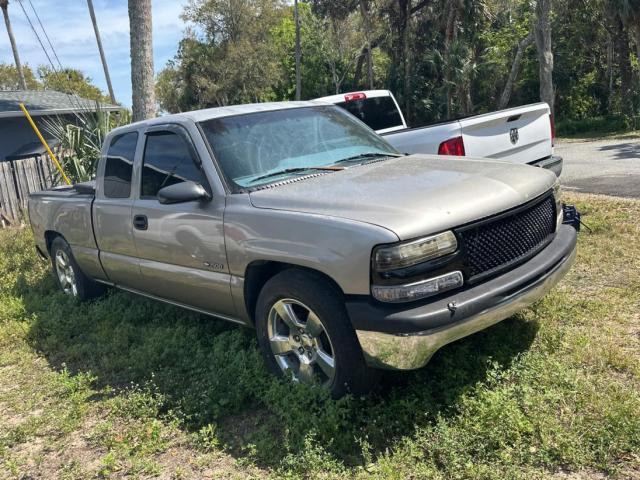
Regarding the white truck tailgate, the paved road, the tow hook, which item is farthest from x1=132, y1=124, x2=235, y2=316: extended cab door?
the paved road

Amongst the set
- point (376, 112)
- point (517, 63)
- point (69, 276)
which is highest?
point (517, 63)

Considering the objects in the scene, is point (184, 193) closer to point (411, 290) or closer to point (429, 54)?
point (411, 290)

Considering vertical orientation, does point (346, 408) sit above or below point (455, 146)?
below

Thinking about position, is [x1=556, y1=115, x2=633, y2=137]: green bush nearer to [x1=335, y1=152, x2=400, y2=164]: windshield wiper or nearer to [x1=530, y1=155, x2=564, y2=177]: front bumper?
[x1=530, y1=155, x2=564, y2=177]: front bumper

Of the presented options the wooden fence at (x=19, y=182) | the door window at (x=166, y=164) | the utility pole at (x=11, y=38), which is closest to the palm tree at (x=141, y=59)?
the wooden fence at (x=19, y=182)

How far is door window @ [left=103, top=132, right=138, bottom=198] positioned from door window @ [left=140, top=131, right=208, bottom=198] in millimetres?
269

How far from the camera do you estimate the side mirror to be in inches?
152

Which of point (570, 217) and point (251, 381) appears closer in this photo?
point (251, 381)

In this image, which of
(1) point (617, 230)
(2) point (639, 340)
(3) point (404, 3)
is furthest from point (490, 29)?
(2) point (639, 340)

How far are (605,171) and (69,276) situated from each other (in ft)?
30.5

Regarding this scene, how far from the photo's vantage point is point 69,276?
6520mm

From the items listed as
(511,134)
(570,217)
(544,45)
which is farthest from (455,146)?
(544,45)

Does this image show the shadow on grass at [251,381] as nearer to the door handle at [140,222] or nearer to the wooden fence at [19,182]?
the door handle at [140,222]

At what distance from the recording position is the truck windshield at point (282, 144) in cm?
405
